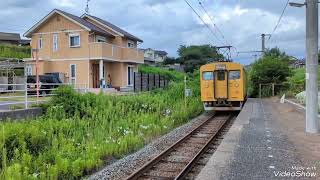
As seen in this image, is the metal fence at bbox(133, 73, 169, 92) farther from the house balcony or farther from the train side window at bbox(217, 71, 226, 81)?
the train side window at bbox(217, 71, 226, 81)

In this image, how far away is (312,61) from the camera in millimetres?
13523

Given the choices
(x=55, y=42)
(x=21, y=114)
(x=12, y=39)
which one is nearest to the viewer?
(x=21, y=114)

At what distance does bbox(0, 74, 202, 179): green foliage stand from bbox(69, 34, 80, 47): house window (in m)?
15.4

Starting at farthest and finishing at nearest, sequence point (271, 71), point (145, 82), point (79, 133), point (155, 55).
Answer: point (155, 55)
point (271, 71)
point (145, 82)
point (79, 133)

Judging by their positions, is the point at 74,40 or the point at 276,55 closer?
the point at 74,40

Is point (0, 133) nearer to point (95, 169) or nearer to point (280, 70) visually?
point (95, 169)

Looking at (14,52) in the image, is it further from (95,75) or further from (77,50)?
(95,75)

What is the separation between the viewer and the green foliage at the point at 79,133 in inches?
345

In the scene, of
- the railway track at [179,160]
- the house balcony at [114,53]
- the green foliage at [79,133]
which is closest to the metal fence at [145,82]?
the house balcony at [114,53]

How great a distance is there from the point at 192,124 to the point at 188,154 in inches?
303

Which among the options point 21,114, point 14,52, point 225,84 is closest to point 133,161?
point 21,114

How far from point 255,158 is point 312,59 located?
533 cm

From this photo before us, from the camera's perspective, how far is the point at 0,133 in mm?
9570

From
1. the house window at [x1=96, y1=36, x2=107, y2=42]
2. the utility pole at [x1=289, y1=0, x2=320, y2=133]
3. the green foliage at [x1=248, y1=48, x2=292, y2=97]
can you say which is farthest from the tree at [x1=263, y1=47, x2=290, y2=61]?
the utility pole at [x1=289, y1=0, x2=320, y2=133]
